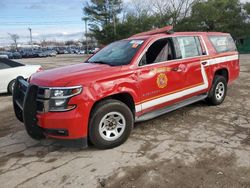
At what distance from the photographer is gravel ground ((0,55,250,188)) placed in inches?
146

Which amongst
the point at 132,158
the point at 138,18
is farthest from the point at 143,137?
the point at 138,18

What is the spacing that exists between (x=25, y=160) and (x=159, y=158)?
2.01 metres

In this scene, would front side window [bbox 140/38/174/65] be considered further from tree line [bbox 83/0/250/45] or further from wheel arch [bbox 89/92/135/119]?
tree line [bbox 83/0/250/45]

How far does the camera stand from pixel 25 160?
446cm

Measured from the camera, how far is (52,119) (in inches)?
166

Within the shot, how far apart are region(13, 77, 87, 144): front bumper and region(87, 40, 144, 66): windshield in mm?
1316

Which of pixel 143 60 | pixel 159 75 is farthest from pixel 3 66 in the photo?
pixel 159 75

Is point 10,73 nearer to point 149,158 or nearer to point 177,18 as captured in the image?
point 149,158

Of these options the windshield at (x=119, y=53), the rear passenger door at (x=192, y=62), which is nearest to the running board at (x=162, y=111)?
the rear passenger door at (x=192, y=62)

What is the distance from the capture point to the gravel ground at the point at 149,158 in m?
3.71

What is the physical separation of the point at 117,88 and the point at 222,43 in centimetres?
376

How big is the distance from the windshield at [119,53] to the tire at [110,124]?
833 mm

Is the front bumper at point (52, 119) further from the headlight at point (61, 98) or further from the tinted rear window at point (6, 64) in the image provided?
the tinted rear window at point (6, 64)

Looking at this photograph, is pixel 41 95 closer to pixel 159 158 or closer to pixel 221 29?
pixel 159 158
